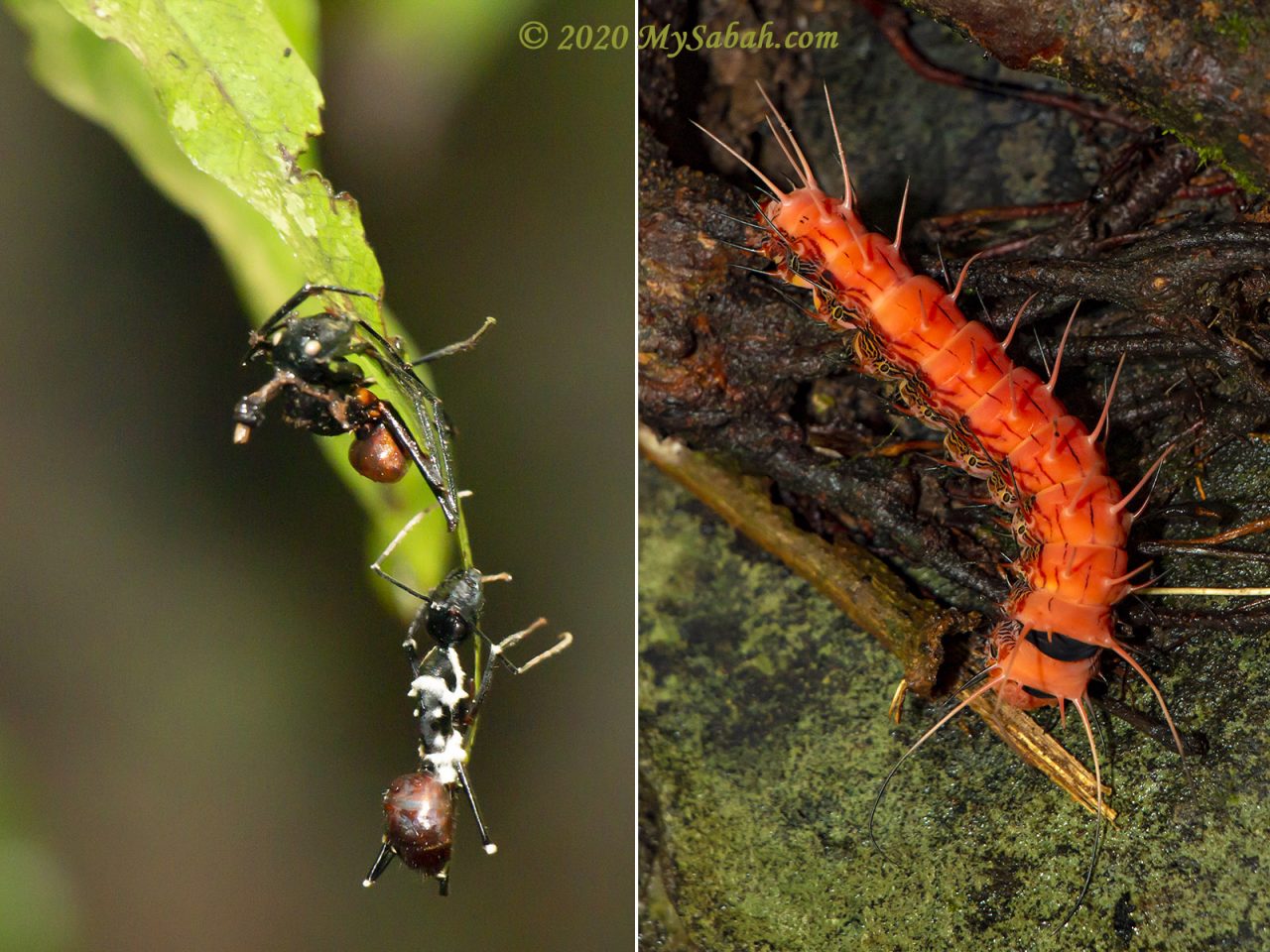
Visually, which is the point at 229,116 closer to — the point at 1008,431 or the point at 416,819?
the point at 416,819

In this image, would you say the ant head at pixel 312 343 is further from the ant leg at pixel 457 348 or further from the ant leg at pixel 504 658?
the ant leg at pixel 504 658

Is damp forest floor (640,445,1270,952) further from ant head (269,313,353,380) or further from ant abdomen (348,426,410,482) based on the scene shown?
ant head (269,313,353,380)

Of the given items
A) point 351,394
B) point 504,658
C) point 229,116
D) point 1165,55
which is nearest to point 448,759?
point 504,658

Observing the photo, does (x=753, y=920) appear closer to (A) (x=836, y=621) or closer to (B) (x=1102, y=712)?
(A) (x=836, y=621)

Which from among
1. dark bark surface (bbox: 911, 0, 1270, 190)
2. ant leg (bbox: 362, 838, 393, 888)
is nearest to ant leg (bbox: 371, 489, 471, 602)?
ant leg (bbox: 362, 838, 393, 888)

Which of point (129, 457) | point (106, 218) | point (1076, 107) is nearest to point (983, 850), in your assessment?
point (1076, 107)

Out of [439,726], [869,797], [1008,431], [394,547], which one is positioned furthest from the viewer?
[869,797]

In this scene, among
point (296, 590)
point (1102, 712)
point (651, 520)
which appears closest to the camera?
point (296, 590)
